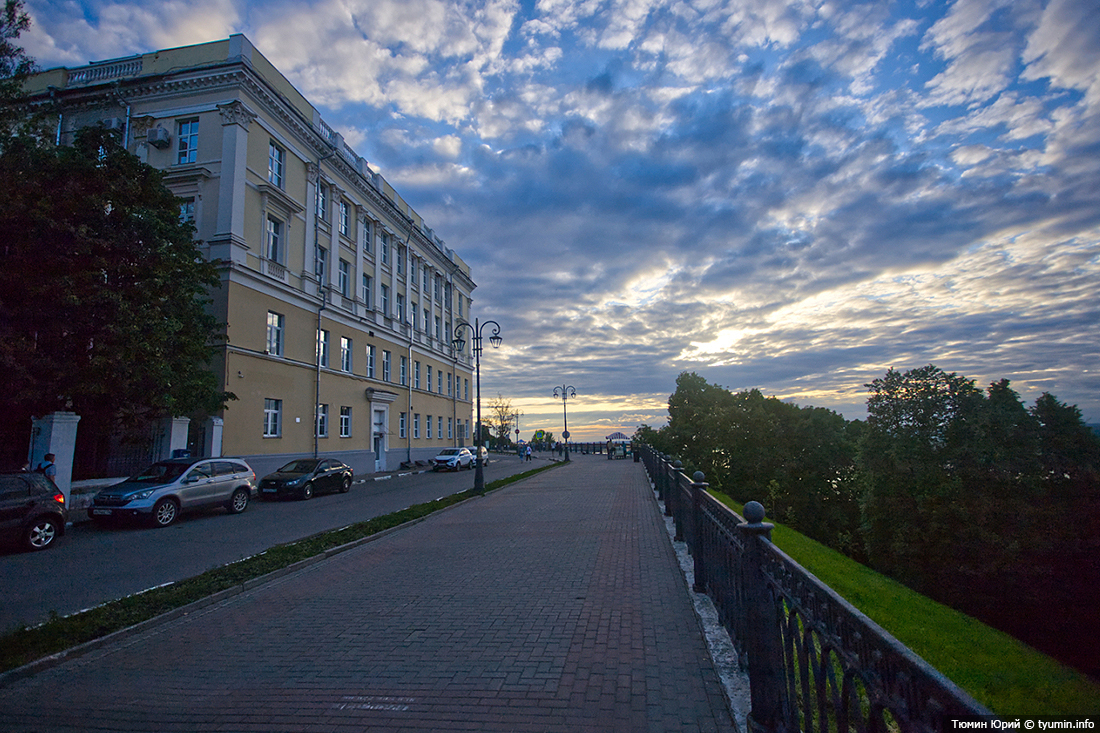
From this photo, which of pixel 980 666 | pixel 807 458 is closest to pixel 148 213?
pixel 980 666

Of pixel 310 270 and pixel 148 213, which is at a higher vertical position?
pixel 310 270

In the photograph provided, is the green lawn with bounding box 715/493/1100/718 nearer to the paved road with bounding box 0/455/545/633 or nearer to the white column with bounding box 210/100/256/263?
the paved road with bounding box 0/455/545/633

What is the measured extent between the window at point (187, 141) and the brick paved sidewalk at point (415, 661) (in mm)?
22160

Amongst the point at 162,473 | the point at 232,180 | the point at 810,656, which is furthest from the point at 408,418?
the point at 810,656

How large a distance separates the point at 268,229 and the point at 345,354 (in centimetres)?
826

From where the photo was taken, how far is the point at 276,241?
84.9 feet

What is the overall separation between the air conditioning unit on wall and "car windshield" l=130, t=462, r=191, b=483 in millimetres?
15384

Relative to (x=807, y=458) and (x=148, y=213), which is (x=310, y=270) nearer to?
(x=148, y=213)

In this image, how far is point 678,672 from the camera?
448cm

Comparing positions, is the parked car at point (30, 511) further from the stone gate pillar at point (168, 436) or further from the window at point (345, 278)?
the window at point (345, 278)

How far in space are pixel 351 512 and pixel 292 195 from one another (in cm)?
1731

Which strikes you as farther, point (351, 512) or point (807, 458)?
point (807, 458)

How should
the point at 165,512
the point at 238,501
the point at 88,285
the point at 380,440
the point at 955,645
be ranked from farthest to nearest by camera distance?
the point at 380,440 → the point at 238,501 → the point at 88,285 → the point at 165,512 → the point at 955,645

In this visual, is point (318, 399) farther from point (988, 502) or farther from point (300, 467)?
point (988, 502)
